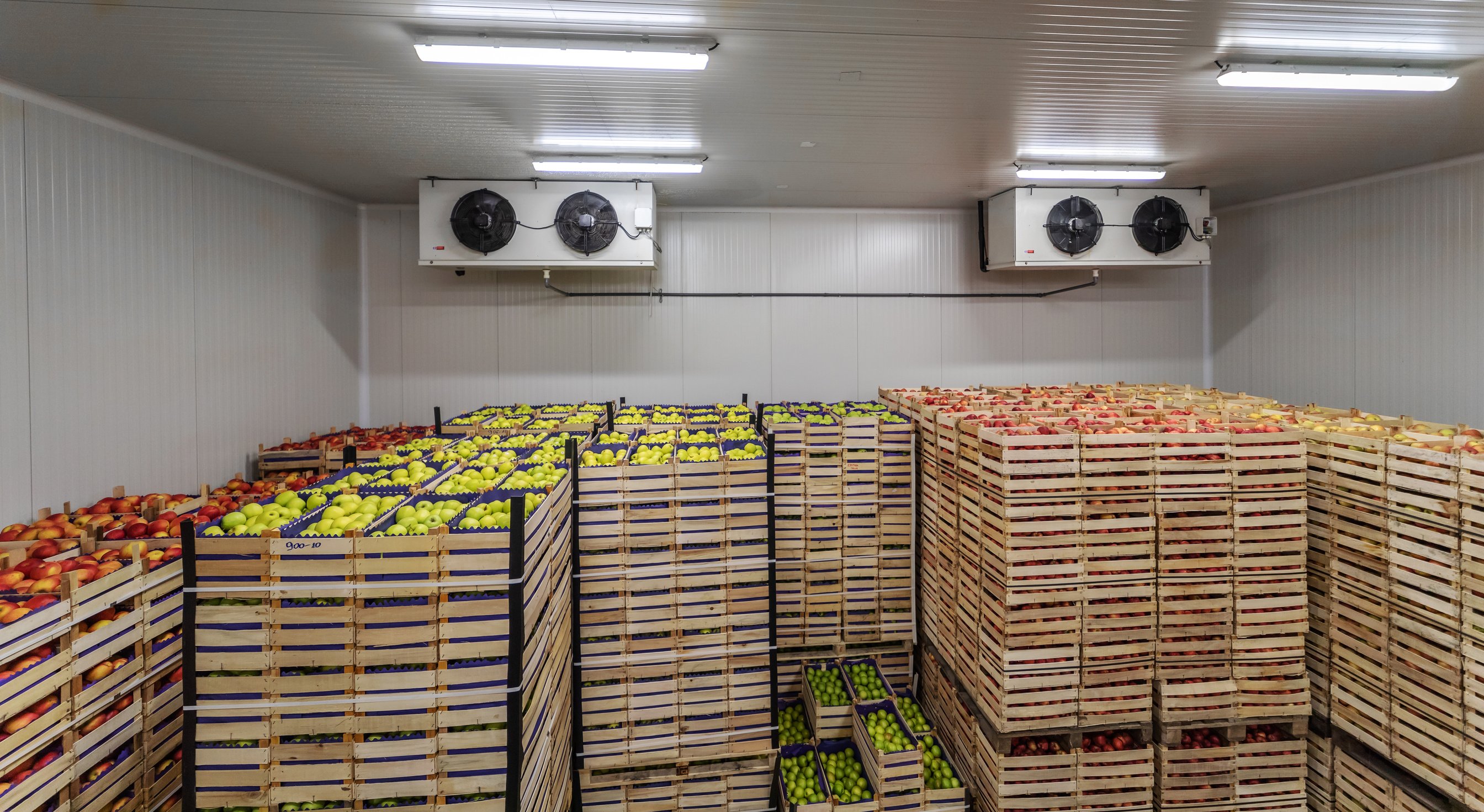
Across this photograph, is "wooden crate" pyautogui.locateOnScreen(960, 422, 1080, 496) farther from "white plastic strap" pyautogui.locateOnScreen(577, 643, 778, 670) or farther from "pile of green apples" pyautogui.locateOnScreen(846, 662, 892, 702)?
"pile of green apples" pyautogui.locateOnScreen(846, 662, 892, 702)

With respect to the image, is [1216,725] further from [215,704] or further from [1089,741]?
[215,704]

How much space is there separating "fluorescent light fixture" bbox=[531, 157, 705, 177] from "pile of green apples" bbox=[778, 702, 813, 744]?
4.90m

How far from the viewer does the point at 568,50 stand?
3.58m

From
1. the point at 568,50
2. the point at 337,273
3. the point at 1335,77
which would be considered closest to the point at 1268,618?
the point at 1335,77

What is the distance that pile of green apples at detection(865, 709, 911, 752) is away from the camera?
4066mm

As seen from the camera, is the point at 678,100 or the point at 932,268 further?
the point at 932,268

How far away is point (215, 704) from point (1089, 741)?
185 inches

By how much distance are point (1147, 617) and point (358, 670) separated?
4262mm

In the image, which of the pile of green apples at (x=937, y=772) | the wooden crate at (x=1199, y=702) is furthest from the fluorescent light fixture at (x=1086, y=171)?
the pile of green apples at (x=937, y=772)

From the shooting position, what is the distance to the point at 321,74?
13.1 feet

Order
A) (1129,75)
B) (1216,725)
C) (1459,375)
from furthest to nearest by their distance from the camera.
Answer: (1459,375) → (1129,75) → (1216,725)

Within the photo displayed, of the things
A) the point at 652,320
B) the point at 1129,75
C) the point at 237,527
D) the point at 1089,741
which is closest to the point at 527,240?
the point at 652,320

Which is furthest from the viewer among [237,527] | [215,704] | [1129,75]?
[1129,75]

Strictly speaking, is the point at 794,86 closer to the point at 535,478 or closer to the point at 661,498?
the point at 661,498
